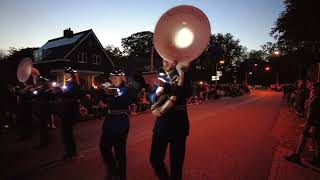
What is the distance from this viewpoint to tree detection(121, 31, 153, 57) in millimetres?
80912

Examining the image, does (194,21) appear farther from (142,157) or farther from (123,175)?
(142,157)

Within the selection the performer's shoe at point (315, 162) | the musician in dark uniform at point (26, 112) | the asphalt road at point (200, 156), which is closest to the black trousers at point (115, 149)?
the asphalt road at point (200, 156)

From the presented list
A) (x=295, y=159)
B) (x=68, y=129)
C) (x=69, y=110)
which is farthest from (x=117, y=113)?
(x=295, y=159)

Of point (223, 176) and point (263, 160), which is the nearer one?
point (223, 176)

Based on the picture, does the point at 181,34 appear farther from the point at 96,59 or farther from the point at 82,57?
the point at 96,59

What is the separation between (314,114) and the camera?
22.2 feet

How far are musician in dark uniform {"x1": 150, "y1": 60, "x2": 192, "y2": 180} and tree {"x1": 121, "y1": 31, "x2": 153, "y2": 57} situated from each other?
76.2 metres

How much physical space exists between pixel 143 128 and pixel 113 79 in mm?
6502

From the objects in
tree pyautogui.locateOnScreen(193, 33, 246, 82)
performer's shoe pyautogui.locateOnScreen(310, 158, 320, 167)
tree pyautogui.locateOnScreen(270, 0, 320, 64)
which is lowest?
performer's shoe pyautogui.locateOnScreen(310, 158, 320, 167)

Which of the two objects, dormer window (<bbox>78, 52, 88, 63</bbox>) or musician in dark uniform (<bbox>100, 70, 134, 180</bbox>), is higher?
dormer window (<bbox>78, 52, 88, 63</bbox>)

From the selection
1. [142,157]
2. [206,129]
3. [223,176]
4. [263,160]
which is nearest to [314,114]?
[263,160]

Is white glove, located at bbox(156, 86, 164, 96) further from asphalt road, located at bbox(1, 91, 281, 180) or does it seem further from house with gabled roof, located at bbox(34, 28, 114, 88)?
house with gabled roof, located at bbox(34, 28, 114, 88)

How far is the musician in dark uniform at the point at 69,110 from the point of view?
657 centimetres

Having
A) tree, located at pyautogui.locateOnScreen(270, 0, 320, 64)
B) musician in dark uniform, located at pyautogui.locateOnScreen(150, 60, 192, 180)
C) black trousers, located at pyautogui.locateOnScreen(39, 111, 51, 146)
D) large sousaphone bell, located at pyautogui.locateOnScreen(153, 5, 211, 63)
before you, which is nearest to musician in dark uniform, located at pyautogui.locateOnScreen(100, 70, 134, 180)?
musician in dark uniform, located at pyautogui.locateOnScreen(150, 60, 192, 180)
